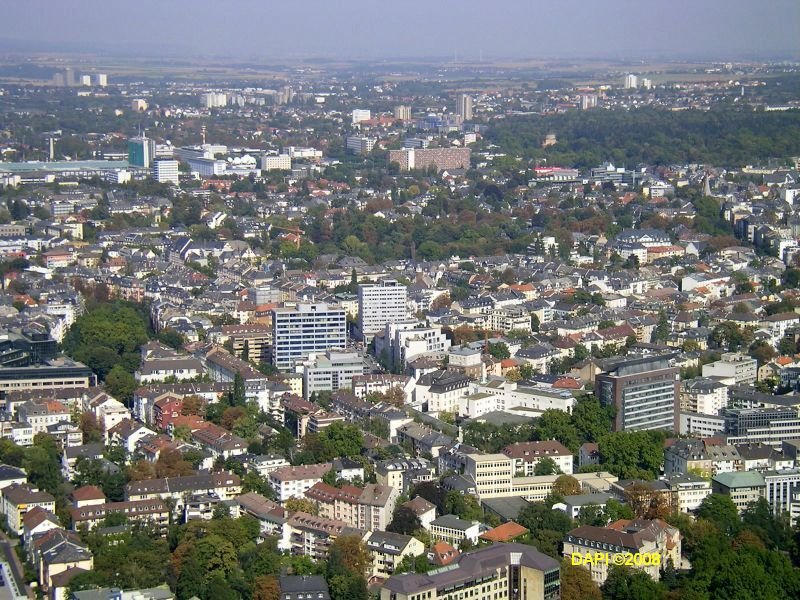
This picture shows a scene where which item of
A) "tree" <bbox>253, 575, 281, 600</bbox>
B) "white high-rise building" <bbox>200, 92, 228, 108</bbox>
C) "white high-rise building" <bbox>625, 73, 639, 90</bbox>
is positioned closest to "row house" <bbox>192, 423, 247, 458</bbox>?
"tree" <bbox>253, 575, 281, 600</bbox>

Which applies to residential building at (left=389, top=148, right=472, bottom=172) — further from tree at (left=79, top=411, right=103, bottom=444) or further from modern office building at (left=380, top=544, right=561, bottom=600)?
modern office building at (left=380, top=544, right=561, bottom=600)

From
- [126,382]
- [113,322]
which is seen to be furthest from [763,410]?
[113,322]

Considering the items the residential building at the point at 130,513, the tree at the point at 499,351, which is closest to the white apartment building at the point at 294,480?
the residential building at the point at 130,513

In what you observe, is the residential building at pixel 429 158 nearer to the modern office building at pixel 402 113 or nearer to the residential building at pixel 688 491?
the modern office building at pixel 402 113

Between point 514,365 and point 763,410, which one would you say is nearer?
point 763,410

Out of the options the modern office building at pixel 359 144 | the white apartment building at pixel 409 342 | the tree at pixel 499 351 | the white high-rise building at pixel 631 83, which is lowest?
the white high-rise building at pixel 631 83

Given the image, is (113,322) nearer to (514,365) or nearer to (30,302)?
(30,302)

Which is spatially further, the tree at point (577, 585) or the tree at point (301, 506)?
the tree at point (301, 506)
